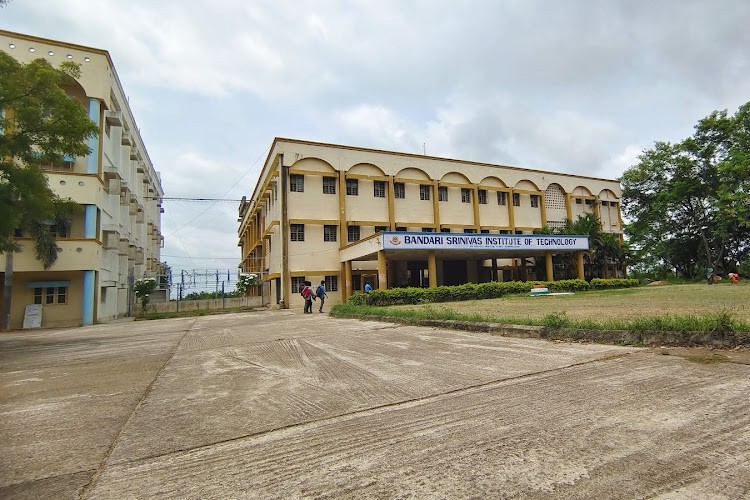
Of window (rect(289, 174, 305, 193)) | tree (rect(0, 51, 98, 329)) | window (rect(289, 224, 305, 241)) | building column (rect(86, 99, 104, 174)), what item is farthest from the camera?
window (rect(289, 174, 305, 193))

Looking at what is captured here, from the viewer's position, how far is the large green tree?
2888 centimetres

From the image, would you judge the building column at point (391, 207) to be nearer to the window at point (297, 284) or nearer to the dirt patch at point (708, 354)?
the window at point (297, 284)

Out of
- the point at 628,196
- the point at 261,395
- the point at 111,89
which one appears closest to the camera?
the point at 261,395

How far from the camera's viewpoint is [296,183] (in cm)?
2806

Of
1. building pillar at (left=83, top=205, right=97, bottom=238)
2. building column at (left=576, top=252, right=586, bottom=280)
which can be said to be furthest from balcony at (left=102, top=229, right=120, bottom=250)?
building column at (left=576, top=252, right=586, bottom=280)

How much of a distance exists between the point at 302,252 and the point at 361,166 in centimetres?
733

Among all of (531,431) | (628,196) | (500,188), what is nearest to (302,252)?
(500,188)

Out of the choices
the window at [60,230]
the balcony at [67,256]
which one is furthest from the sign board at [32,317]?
the window at [60,230]

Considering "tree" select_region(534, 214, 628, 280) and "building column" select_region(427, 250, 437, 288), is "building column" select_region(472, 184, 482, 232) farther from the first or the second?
"building column" select_region(427, 250, 437, 288)

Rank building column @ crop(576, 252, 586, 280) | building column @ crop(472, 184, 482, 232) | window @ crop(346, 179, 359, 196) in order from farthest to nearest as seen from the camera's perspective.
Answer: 1. building column @ crop(472, 184, 482, 232)
2. building column @ crop(576, 252, 586, 280)
3. window @ crop(346, 179, 359, 196)

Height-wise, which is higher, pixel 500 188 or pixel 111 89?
pixel 111 89

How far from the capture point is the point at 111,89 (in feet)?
79.3

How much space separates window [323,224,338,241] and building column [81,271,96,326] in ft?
42.7

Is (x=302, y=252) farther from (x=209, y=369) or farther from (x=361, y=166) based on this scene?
(x=209, y=369)
